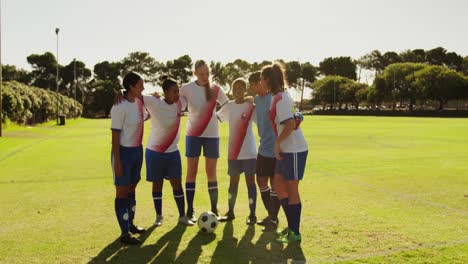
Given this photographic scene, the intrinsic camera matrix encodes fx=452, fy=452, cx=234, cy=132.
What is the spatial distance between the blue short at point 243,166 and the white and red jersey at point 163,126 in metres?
1.01

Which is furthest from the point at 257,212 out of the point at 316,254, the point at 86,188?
the point at 86,188

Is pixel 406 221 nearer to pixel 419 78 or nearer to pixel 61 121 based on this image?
pixel 61 121

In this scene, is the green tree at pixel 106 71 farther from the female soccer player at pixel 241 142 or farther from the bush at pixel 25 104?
the female soccer player at pixel 241 142

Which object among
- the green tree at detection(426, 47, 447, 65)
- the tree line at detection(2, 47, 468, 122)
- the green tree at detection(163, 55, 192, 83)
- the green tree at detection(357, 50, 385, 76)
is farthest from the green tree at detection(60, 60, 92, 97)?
the green tree at detection(426, 47, 447, 65)

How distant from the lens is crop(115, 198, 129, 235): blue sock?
19.4 feet

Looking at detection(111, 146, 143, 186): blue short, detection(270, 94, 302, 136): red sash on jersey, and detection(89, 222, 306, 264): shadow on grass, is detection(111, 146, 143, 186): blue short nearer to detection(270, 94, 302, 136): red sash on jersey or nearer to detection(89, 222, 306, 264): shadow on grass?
detection(89, 222, 306, 264): shadow on grass

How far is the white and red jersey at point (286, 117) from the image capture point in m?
5.77

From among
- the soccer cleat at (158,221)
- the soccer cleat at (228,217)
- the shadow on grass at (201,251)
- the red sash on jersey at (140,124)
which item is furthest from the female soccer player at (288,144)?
the soccer cleat at (158,221)

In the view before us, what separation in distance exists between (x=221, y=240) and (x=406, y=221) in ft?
9.46

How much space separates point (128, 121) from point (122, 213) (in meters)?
1.22

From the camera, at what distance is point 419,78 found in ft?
315

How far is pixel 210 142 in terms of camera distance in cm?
719

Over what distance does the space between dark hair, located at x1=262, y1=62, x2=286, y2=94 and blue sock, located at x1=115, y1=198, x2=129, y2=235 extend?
2483 millimetres

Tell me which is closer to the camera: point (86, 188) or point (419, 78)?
point (86, 188)
